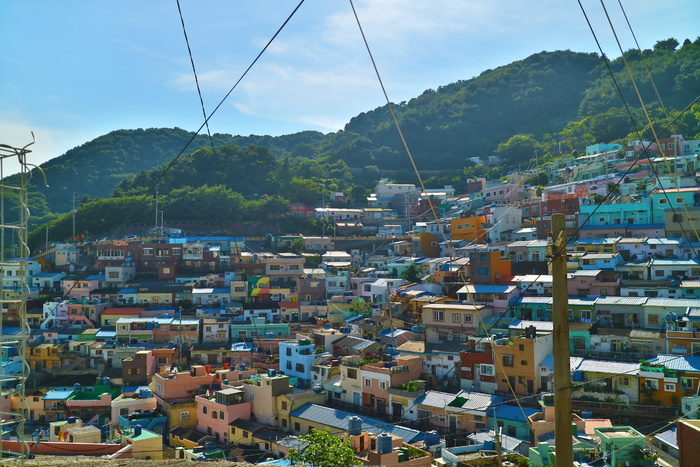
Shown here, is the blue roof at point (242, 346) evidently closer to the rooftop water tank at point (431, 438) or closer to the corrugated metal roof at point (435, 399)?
the corrugated metal roof at point (435, 399)

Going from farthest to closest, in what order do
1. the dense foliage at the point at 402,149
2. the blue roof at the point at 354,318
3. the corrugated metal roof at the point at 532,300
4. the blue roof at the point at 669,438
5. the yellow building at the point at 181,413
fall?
the dense foliage at the point at 402,149 < the blue roof at the point at 354,318 < the corrugated metal roof at the point at 532,300 < the yellow building at the point at 181,413 < the blue roof at the point at 669,438

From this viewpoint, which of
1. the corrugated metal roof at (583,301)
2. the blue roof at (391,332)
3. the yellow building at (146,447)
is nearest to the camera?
the yellow building at (146,447)

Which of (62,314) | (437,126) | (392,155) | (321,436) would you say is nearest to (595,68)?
(437,126)

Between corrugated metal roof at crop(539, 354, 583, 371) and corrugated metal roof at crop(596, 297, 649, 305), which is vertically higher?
corrugated metal roof at crop(596, 297, 649, 305)

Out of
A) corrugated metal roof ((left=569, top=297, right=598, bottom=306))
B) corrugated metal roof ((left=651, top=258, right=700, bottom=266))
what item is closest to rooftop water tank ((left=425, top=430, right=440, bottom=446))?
corrugated metal roof ((left=569, top=297, right=598, bottom=306))

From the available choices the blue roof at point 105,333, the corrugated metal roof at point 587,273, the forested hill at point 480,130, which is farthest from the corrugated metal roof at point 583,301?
the forested hill at point 480,130

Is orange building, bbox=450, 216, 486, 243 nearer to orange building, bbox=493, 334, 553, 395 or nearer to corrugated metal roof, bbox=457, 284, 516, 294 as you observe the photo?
corrugated metal roof, bbox=457, 284, 516, 294

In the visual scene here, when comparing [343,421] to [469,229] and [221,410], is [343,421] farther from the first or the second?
[469,229]

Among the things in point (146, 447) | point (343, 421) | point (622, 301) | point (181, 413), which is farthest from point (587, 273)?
point (146, 447)
